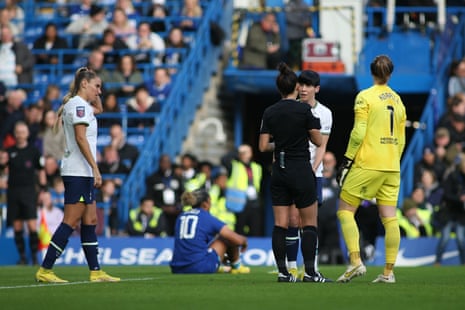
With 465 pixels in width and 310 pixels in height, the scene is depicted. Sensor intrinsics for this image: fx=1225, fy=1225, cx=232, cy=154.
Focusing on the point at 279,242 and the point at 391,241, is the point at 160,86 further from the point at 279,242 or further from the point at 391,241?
the point at 391,241

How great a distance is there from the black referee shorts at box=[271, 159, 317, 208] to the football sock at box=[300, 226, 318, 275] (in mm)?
274

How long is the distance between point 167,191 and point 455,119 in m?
5.69

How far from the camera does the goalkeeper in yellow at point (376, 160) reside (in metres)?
12.1

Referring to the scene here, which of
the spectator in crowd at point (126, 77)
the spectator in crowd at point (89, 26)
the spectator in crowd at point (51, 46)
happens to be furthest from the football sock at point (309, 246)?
the spectator in crowd at point (89, 26)

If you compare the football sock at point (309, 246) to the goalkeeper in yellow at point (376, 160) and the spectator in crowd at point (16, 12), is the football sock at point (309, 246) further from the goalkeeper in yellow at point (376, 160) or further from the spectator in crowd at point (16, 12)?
the spectator in crowd at point (16, 12)

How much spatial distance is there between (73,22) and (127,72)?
8.73 feet

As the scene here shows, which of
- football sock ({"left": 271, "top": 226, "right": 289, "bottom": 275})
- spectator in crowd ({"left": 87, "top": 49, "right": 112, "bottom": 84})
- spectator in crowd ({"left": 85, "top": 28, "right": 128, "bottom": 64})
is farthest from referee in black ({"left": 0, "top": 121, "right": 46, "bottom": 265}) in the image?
football sock ({"left": 271, "top": 226, "right": 289, "bottom": 275})

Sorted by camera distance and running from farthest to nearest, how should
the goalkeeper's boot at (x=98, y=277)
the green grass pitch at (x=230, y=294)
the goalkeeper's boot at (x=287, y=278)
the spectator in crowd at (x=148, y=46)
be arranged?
the spectator in crowd at (x=148, y=46) → the goalkeeper's boot at (x=98, y=277) → the goalkeeper's boot at (x=287, y=278) → the green grass pitch at (x=230, y=294)

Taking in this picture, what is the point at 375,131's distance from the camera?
12.2 meters

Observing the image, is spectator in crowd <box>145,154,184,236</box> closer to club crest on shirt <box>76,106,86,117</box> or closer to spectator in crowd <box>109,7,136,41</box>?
spectator in crowd <box>109,7,136,41</box>

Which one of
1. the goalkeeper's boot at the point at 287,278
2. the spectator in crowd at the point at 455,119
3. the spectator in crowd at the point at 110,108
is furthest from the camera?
the spectator in crowd at the point at 110,108

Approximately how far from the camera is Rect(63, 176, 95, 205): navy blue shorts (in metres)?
12.5

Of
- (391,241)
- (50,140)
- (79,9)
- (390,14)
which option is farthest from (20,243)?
(391,241)

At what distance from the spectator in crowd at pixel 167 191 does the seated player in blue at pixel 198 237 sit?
274 inches
